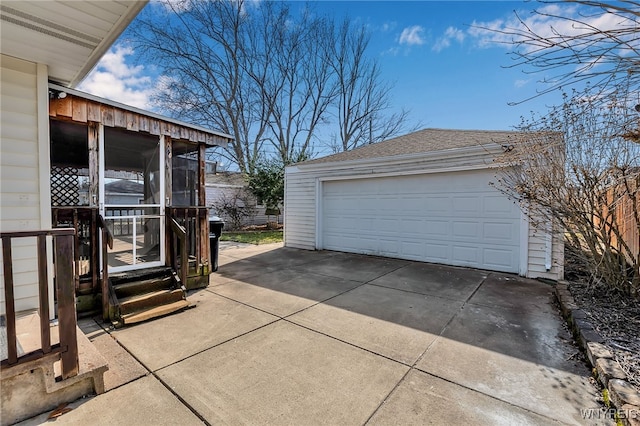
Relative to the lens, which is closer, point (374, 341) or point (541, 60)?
point (541, 60)

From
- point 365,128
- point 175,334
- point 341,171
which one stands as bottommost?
point 175,334

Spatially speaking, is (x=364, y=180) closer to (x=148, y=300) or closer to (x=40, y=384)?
(x=148, y=300)

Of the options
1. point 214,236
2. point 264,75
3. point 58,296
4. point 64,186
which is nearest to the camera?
point 58,296

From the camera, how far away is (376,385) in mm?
2203

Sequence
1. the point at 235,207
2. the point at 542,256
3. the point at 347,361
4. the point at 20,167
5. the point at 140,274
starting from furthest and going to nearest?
the point at 235,207, the point at 542,256, the point at 140,274, the point at 20,167, the point at 347,361

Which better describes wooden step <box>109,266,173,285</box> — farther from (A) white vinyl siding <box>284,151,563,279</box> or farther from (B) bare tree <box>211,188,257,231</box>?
(B) bare tree <box>211,188,257,231</box>

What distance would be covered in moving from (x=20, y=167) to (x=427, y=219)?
6627 mm

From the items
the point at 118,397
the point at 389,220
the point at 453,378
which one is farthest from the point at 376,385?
the point at 389,220

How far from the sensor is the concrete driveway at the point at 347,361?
1.93m

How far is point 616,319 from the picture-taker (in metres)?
2.95

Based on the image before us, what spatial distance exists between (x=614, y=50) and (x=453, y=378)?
256 cm

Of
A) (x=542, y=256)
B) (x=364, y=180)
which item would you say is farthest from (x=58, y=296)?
(x=542, y=256)

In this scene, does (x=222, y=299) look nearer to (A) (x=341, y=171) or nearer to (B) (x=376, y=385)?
(B) (x=376, y=385)

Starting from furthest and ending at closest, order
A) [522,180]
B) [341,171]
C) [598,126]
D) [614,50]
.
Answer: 1. [341,171]
2. [522,180]
3. [598,126]
4. [614,50]
